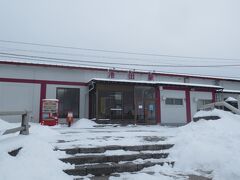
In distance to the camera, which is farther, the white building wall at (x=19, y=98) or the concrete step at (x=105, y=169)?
the white building wall at (x=19, y=98)

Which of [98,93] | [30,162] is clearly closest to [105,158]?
[30,162]

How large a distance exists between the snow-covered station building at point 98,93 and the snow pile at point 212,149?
1028 cm

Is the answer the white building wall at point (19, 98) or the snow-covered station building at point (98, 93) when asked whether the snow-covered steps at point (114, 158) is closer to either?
the snow-covered station building at point (98, 93)

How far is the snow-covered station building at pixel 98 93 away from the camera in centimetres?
1667

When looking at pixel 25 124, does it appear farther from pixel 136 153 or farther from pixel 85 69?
pixel 85 69

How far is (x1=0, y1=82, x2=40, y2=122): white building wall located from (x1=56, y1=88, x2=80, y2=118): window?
1.60 m

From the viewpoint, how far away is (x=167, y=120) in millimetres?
19094

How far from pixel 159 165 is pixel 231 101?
19.1m

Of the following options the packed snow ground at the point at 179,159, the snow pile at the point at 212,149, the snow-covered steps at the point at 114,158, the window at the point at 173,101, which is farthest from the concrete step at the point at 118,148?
the window at the point at 173,101

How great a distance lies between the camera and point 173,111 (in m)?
19.6

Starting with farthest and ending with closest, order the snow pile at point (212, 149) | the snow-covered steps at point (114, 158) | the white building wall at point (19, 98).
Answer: the white building wall at point (19, 98) → the snow-covered steps at point (114, 158) → the snow pile at point (212, 149)

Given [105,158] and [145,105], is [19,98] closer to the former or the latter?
[145,105]

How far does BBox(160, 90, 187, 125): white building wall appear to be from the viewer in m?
19.2

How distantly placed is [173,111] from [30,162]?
16112 mm
